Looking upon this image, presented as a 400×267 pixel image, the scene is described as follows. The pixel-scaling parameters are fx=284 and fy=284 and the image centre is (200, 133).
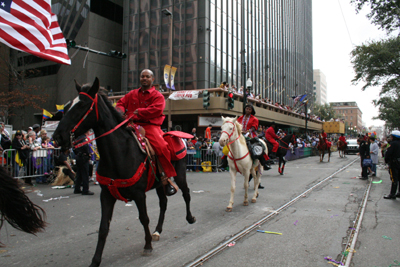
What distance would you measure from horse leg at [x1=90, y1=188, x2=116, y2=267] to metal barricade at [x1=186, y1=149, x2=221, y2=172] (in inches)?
488

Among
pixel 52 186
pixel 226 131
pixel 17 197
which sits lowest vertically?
pixel 52 186

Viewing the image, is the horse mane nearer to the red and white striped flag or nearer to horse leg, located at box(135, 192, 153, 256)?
horse leg, located at box(135, 192, 153, 256)

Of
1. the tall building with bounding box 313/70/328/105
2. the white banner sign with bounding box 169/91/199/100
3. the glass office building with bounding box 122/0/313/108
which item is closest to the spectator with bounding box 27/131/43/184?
the white banner sign with bounding box 169/91/199/100

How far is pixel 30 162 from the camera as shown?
10.8 meters

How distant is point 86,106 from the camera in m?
3.44

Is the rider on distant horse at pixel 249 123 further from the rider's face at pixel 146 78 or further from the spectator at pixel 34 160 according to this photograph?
the spectator at pixel 34 160

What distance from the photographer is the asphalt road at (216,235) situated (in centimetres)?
400

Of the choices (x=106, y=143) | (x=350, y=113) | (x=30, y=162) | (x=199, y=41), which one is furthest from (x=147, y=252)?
(x=350, y=113)

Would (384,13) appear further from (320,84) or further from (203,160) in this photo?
(320,84)

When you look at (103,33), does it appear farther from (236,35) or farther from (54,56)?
(54,56)

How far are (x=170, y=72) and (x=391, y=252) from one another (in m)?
18.1

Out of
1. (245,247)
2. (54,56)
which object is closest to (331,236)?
(245,247)

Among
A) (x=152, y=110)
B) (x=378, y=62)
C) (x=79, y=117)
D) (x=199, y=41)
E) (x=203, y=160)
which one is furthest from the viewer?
(x=199, y=41)

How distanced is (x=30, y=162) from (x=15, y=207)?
918 centimetres
